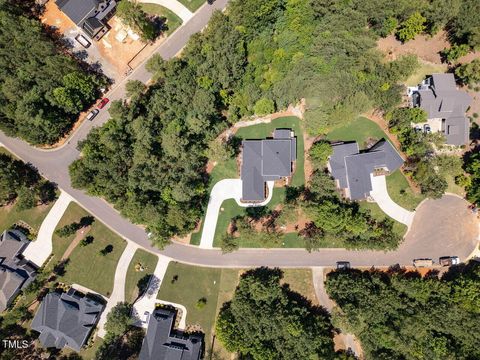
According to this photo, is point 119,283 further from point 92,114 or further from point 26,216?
point 92,114

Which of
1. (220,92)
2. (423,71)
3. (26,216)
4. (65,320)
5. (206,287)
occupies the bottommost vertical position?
(65,320)

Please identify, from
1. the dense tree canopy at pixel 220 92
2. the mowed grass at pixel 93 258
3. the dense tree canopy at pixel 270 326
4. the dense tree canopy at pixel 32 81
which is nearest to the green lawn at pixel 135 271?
the mowed grass at pixel 93 258

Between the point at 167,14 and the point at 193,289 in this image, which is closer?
the point at 193,289

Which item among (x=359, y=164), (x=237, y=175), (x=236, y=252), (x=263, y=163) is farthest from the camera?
(x=237, y=175)

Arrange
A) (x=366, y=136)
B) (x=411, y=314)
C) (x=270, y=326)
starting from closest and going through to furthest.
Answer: (x=411, y=314), (x=270, y=326), (x=366, y=136)

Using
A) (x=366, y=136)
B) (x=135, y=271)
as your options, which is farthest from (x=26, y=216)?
(x=366, y=136)

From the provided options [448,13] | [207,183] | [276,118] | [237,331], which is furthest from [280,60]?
[237,331]

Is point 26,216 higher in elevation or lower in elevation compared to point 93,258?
higher

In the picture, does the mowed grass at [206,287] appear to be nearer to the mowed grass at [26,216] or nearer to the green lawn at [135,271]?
the green lawn at [135,271]
